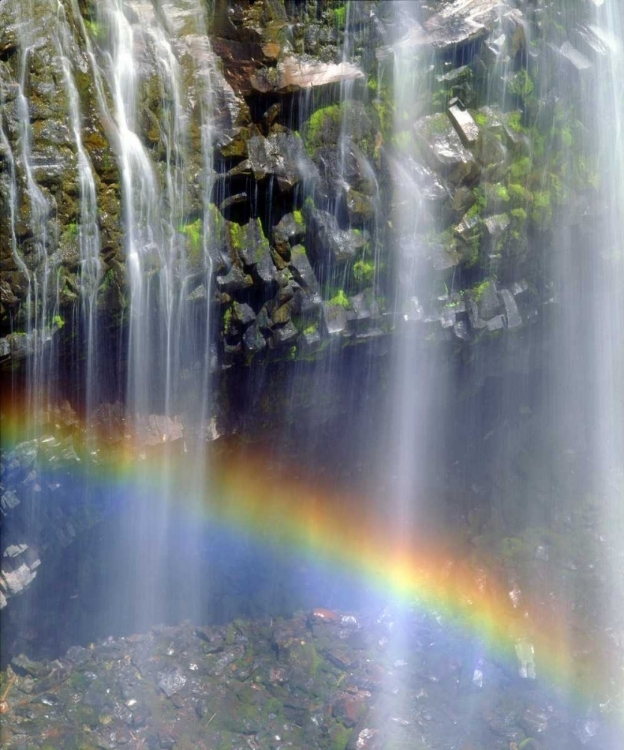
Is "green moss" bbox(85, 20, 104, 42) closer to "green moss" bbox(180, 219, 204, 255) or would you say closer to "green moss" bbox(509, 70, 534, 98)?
"green moss" bbox(180, 219, 204, 255)

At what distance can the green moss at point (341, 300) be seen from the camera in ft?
35.8

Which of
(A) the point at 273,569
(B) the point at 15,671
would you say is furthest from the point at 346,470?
(B) the point at 15,671

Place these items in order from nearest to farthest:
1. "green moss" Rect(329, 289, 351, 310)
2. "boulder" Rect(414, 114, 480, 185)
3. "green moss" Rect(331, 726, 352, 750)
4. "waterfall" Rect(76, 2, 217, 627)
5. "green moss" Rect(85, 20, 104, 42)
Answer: "green moss" Rect(85, 20, 104, 42) < "waterfall" Rect(76, 2, 217, 627) < "green moss" Rect(331, 726, 352, 750) < "green moss" Rect(329, 289, 351, 310) < "boulder" Rect(414, 114, 480, 185)

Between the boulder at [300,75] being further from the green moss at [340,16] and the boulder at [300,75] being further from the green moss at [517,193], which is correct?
the green moss at [517,193]

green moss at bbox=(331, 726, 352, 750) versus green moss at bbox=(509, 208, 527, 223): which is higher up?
green moss at bbox=(509, 208, 527, 223)

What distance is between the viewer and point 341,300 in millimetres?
10984

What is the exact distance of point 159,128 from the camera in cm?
958

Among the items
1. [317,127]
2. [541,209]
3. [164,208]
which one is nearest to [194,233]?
[164,208]

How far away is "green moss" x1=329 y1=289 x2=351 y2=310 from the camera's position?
35.8 ft

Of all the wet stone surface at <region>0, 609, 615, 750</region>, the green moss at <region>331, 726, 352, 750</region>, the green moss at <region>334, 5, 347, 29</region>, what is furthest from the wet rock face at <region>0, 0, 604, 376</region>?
the green moss at <region>331, 726, 352, 750</region>

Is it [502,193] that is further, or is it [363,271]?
[502,193]

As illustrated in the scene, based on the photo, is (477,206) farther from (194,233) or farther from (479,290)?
(194,233)

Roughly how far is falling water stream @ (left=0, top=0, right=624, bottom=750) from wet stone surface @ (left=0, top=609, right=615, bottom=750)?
0.05 m

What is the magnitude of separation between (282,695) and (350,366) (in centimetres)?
433
